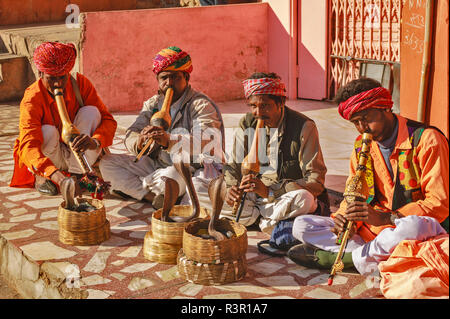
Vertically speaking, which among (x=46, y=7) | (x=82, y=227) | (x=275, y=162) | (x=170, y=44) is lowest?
(x=82, y=227)

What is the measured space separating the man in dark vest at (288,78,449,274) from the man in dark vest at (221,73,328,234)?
45 cm

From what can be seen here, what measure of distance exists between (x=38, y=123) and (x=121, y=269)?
6.05 ft

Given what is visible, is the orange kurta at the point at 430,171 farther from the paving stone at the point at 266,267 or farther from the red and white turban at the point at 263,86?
the red and white turban at the point at 263,86

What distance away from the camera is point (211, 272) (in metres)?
3.63

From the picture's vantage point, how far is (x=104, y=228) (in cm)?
440

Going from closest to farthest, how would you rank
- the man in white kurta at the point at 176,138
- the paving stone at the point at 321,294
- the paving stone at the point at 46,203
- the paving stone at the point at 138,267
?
1. the paving stone at the point at 321,294
2. the paving stone at the point at 138,267
3. the man in white kurta at the point at 176,138
4. the paving stone at the point at 46,203

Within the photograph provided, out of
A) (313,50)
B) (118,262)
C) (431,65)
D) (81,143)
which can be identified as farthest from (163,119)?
(313,50)

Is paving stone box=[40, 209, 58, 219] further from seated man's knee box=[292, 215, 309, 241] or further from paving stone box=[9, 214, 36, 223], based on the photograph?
seated man's knee box=[292, 215, 309, 241]

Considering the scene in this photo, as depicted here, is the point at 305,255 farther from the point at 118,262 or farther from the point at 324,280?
the point at 118,262

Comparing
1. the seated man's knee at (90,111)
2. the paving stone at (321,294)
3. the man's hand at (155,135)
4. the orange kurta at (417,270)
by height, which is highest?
the seated man's knee at (90,111)

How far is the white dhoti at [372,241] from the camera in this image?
335 centimetres

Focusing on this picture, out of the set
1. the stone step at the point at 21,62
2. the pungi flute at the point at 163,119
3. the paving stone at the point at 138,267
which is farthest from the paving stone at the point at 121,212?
the stone step at the point at 21,62

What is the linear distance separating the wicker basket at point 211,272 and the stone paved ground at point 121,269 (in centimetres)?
3

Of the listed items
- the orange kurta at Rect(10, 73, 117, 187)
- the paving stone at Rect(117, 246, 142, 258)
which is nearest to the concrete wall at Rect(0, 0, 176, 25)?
the orange kurta at Rect(10, 73, 117, 187)
